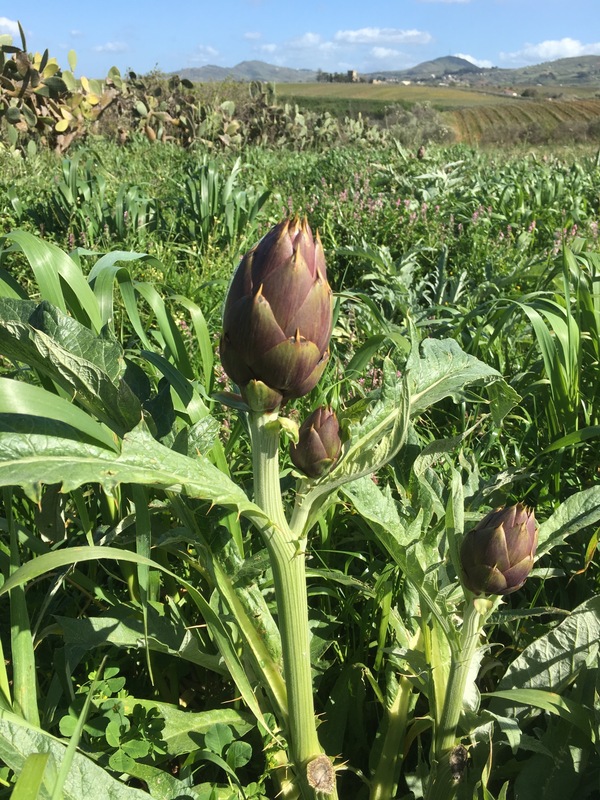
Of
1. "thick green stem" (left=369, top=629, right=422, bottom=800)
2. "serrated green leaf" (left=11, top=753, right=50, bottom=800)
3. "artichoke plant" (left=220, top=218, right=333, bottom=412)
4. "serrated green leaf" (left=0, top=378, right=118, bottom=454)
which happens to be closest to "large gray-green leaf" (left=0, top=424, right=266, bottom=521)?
"serrated green leaf" (left=0, top=378, right=118, bottom=454)

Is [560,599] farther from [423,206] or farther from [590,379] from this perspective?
[423,206]

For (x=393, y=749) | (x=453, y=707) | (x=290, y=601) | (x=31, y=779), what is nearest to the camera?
(x=31, y=779)

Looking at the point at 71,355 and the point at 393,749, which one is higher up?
the point at 71,355

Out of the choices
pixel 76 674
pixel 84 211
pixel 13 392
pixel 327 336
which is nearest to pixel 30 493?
pixel 13 392

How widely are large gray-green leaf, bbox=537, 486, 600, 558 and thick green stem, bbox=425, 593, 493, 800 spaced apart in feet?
0.50

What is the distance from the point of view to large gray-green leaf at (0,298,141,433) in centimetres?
75

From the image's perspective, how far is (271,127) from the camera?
9992 millimetres

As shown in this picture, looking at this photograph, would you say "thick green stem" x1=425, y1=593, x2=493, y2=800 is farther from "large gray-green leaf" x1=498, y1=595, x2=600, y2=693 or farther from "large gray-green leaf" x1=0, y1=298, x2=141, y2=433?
"large gray-green leaf" x1=0, y1=298, x2=141, y2=433

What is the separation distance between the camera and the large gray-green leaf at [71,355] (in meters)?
0.75

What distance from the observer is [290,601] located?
815 millimetres

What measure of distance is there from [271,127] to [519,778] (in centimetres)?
1019

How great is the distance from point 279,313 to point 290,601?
0.36 m

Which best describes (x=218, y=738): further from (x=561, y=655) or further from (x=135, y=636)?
(x=561, y=655)

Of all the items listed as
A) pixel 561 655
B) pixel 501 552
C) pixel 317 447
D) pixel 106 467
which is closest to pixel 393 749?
pixel 561 655
